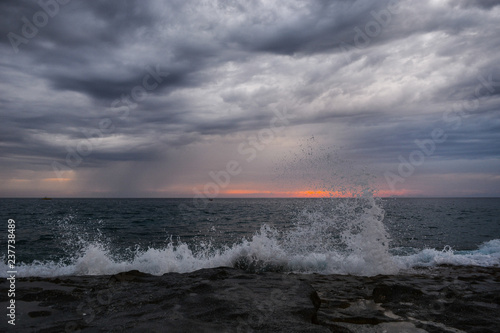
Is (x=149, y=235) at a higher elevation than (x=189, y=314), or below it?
below

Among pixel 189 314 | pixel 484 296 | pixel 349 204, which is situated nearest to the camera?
pixel 189 314

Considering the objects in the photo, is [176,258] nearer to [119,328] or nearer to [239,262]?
[239,262]

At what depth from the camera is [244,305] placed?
476cm

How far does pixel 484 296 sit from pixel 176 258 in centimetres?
973

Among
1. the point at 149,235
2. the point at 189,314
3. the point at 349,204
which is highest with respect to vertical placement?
the point at 349,204

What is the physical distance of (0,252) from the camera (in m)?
14.0

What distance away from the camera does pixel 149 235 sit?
19906mm

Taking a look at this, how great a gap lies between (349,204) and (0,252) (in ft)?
54.4

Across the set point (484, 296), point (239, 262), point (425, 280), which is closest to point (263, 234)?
point (239, 262)

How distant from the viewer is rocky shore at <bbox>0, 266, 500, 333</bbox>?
14.0 feet

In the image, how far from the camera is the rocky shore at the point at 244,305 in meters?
4.27

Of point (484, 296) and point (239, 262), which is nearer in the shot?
point (484, 296)

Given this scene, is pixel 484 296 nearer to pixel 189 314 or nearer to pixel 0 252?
pixel 189 314

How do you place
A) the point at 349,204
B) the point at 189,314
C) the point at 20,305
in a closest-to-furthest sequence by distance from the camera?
the point at 189,314
the point at 20,305
the point at 349,204
